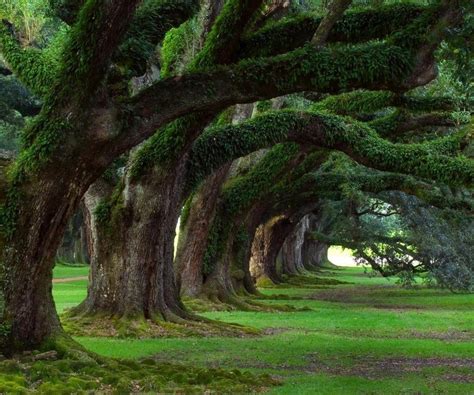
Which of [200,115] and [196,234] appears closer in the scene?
[200,115]

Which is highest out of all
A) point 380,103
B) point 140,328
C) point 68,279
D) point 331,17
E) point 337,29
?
point 380,103

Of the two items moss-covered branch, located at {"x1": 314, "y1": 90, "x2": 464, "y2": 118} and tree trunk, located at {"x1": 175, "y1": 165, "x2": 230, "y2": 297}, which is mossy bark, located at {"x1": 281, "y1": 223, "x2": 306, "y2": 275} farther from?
moss-covered branch, located at {"x1": 314, "y1": 90, "x2": 464, "y2": 118}

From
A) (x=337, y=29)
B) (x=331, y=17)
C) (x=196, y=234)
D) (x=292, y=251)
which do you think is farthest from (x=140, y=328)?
(x=292, y=251)

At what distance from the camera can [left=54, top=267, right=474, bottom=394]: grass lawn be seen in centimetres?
1049

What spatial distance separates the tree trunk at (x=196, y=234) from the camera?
2174 cm

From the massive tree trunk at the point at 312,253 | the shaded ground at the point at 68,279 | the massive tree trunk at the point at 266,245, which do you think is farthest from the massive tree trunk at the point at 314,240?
the shaded ground at the point at 68,279

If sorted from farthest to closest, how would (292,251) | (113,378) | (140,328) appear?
(292,251) → (140,328) → (113,378)

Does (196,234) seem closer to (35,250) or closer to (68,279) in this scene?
(35,250)

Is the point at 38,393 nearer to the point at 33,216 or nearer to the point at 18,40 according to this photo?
the point at 33,216

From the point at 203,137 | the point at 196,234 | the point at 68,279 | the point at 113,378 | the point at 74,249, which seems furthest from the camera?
the point at 74,249

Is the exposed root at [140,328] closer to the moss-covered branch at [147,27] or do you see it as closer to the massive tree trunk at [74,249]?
the moss-covered branch at [147,27]

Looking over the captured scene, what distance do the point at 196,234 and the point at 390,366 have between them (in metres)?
10.4

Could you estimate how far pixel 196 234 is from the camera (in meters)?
21.9

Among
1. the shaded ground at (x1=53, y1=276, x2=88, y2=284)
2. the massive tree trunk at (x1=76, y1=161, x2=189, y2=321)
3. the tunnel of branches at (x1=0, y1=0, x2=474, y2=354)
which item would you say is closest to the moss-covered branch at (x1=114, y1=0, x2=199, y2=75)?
the tunnel of branches at (x1=0, y1=0, x2=474, y2=354)
